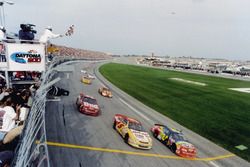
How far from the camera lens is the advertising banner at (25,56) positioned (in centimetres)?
1692

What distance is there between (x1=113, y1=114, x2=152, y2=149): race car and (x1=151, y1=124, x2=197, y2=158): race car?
62.1 inches

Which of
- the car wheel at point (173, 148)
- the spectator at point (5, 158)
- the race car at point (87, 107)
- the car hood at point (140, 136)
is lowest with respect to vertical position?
the car wheel at point (173, 148)

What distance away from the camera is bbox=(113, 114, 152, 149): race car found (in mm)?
15844

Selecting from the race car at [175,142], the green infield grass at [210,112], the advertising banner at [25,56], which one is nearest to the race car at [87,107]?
the advertising banner at [25,56]

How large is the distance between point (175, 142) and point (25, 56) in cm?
1281

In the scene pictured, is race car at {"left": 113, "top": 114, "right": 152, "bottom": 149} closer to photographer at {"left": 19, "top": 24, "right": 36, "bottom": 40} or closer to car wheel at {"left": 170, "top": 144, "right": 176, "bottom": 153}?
car wheel at {"left": 170, "top": 144, "right": 176, "bottom": 153}

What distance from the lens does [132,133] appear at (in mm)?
16344

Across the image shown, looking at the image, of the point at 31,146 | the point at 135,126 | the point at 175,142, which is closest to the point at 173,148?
Result: the point at 175,142

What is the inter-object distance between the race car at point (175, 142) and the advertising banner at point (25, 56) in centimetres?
1076

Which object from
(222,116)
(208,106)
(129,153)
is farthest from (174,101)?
(129,153)

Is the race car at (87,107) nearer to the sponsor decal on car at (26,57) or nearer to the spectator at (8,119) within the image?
the sponsor decal on car at (26,57)

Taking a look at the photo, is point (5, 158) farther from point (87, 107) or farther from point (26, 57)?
point (87, 107)

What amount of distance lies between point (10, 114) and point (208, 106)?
27.3 m

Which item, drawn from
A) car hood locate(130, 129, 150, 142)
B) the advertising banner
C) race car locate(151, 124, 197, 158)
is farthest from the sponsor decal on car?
race car locate(151, 124, 197, 158)
